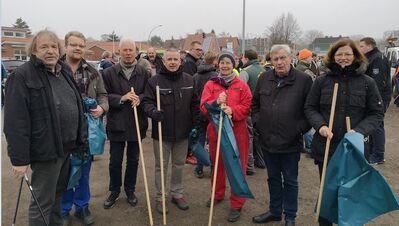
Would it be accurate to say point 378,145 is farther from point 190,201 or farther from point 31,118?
point 31,118

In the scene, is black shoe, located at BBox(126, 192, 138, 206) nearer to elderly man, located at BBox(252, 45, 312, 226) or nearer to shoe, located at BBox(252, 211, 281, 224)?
shoe, located at BBox(252, 211, 281, 224)

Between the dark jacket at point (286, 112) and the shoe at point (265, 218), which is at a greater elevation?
the dark jacket at point (286, 112)

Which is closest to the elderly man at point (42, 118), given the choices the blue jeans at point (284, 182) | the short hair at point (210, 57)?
the blue jeans at point (284, 182)

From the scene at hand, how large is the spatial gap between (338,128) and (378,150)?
345 cm

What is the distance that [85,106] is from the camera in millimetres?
3736

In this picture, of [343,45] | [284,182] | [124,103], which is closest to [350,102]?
[343,45]

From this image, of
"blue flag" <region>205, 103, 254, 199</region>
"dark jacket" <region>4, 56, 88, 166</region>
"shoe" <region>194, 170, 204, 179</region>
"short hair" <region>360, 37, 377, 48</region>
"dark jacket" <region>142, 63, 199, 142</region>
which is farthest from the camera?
"short hair" <region>360, 37, 377, 48</region>

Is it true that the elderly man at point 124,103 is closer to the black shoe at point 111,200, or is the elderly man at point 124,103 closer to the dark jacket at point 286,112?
the black shoe at point 111,200

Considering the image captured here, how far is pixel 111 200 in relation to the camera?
4.37m

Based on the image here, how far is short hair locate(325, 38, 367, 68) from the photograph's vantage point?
10.4 ft

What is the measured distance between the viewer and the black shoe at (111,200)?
14.2ft

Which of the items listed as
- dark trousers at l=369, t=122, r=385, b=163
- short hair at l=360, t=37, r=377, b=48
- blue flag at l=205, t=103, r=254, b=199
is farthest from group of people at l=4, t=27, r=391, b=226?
short hair at l=360, t=37, r=377, b=48

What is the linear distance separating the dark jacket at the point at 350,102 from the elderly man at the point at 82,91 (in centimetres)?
237

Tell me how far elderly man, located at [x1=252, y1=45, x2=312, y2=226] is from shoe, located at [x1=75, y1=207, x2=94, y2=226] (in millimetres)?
2127
